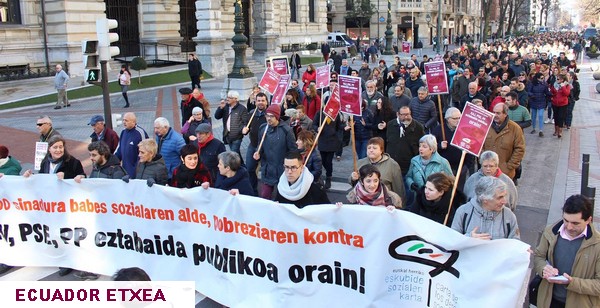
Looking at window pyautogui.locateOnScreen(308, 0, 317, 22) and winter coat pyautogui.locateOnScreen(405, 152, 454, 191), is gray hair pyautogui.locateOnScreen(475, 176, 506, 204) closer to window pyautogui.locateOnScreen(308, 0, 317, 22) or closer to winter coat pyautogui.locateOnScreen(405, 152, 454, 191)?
winter coat pyautogui.locateOnScreen(405, 152, 454, 191)

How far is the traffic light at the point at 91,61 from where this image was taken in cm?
1070

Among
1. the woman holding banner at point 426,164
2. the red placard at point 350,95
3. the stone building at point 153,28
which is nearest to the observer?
the woman holding banner at point 426,164

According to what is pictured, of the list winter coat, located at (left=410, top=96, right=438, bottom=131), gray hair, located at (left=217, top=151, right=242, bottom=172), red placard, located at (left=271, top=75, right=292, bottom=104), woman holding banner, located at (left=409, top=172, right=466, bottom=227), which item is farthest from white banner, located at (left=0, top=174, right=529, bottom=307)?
winter coat, located at (left=410, top=96, right=438, bottom=131)

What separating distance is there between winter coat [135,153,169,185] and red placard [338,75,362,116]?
285cm

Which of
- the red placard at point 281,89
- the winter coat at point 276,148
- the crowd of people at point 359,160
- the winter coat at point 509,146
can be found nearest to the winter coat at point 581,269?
the crowd of people at point 359,160

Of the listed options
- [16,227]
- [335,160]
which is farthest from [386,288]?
[335,160]

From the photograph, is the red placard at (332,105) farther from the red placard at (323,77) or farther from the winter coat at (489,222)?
the winter coat at (489,222)

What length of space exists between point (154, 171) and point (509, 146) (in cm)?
493

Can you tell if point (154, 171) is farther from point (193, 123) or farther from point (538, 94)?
point (538, 94)

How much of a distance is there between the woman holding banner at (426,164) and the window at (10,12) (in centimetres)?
2634

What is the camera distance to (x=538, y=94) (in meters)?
15.5

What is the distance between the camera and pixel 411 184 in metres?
7.00

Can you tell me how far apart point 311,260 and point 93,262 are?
2.76 m

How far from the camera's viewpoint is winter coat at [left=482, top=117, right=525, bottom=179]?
8.33 meters
